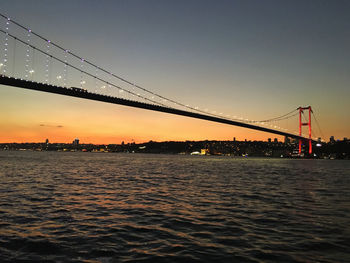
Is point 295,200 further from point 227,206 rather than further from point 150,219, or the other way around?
point 150,219

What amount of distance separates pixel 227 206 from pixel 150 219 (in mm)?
3384

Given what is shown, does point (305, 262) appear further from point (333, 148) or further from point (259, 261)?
point (333, 148)

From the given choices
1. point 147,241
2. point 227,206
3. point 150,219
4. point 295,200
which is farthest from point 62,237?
point 295,200

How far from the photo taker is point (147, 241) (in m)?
6.03

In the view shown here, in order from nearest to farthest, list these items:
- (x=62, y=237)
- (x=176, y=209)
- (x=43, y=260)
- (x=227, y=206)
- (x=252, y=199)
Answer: (x=43, y=260) → (x=62, y=237) → (x=176, y=209) → (x=227, y=206) → (x=252, y=199)

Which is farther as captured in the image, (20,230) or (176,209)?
(176,209)

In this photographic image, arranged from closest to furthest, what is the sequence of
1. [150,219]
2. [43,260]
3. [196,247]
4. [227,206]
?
1. [43,260]
2. [196,247]
3. [150,219]
4. [227,206]

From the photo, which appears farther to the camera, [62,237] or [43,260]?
[62,237]

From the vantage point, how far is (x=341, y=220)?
8.38m

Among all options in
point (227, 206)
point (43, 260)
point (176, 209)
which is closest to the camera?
point (43, 260)

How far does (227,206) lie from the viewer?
10242 mm

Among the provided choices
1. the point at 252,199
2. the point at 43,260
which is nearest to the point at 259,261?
the point at 43,260

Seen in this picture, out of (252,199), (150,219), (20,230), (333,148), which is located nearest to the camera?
(20,230)

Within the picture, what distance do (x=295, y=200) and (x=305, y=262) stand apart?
781 centimetres
